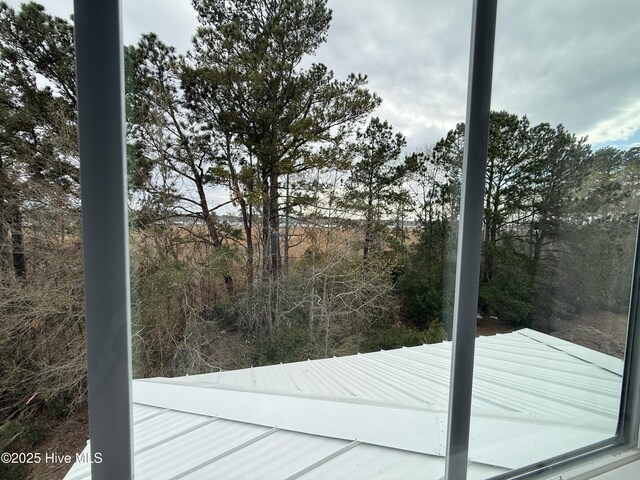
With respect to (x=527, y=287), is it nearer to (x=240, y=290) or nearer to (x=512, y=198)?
(x=512, y=198)

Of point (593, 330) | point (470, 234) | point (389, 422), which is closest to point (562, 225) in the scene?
point (593, 330)

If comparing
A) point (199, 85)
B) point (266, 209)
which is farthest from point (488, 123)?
point (199, 85)

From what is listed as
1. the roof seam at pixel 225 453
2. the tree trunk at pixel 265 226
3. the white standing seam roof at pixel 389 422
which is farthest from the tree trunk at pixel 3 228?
the tree trunk at pixel 265 226

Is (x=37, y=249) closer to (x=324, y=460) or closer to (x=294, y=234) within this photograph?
(x=324, y=460)

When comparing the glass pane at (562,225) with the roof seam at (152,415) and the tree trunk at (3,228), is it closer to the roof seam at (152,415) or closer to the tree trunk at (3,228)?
the roof seam at (152,415)

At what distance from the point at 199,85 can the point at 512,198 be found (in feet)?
5.54

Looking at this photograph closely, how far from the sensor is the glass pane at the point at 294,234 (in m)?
0.83

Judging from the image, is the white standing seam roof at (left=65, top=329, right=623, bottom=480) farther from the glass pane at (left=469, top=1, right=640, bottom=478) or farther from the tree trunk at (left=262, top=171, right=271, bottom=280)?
the tree trunk at (left=262, top=171, right=271, bottom=280)

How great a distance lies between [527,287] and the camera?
37.8 inches

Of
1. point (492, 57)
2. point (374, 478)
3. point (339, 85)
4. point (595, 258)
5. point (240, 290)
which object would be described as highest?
point (339, 85)

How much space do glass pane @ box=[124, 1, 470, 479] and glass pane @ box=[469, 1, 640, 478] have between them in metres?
0.16

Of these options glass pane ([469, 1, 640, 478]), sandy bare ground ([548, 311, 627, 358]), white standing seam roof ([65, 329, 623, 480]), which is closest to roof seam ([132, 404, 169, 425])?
white standing seam roof ([65, 329, 623, 480])

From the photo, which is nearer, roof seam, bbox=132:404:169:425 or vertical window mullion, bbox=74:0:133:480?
vertical window mullion, bbox=74:0:133:480

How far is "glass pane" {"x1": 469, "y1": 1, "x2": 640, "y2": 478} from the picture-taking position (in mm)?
854
